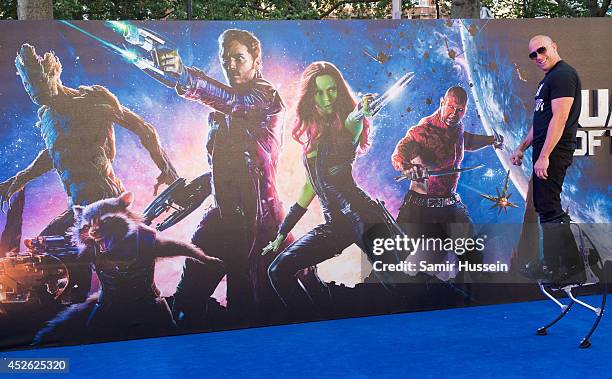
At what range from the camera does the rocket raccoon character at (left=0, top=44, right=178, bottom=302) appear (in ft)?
17.1

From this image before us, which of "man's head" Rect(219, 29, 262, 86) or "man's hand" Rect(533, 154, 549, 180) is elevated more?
"man's head" Rect(219, 29, 262, 86)

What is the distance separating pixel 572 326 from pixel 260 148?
2.65m

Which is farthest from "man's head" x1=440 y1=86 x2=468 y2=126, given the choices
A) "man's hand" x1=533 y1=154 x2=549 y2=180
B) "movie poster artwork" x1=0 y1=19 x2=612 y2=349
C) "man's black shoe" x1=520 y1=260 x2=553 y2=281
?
"man's black shoe" x1=520 y1=260 x2=553 y2=281

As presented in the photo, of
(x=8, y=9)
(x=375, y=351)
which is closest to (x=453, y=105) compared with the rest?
(x=375, y=351)

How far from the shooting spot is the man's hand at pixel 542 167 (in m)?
5.00

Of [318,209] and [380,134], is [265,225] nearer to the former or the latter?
[318,209]

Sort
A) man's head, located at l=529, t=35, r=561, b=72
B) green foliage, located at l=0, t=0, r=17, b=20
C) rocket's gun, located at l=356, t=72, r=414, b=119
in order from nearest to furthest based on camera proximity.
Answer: man's head, located at l=529, t=35, r=561, b=72, rocket's gun, located at l=356, t=72, r=414, b=119, green foliage, located at l=0, t=0, r=17, b=20

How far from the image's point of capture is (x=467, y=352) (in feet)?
16.0

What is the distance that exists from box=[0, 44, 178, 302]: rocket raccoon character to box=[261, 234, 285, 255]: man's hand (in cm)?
119

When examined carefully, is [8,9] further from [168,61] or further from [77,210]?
[77,210]

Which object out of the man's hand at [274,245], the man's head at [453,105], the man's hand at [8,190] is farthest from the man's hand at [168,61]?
the man's head at [453,105]

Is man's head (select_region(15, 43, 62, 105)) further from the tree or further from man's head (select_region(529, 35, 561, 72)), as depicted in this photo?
the tree

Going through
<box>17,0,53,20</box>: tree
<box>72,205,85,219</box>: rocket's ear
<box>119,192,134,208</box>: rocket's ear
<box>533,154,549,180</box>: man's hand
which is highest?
<box>17,0,53,20</box>: tree

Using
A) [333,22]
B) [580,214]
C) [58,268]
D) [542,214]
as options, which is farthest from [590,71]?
[58,268]
